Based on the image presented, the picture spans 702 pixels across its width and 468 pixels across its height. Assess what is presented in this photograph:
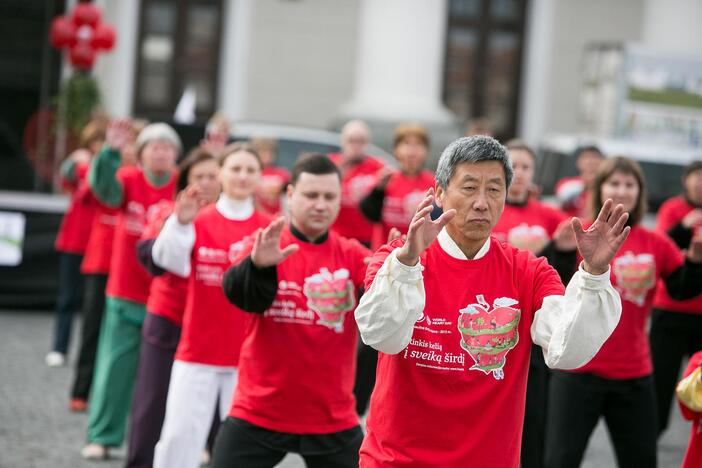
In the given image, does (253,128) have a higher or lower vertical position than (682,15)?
lower

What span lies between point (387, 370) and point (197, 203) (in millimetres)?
2080

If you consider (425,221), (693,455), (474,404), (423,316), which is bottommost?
(693,455)

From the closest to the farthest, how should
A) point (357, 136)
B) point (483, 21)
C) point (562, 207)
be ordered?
point (357, 136), point (562, 207), point (483, 21)

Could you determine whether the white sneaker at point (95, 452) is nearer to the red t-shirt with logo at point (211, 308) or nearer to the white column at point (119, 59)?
the red t-shirt with logo at point (211, 308)

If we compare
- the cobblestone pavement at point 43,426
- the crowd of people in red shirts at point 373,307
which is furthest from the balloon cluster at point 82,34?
the crowd of people in red shirts at point 373,307

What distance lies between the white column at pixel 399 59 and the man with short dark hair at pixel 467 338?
14.4 m

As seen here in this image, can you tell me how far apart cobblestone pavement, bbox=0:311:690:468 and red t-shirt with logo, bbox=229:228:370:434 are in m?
2.47

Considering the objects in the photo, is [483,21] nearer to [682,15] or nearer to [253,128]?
[682,15]

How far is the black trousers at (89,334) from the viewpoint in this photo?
28.5 ft

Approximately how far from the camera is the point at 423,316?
12.6 ft

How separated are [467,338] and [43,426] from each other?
4.92m

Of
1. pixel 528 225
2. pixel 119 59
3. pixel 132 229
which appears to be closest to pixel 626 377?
pixel 528 225

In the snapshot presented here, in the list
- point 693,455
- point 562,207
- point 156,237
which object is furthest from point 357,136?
point 693,455

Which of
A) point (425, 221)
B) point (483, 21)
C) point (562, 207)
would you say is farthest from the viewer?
point (483, 21)
